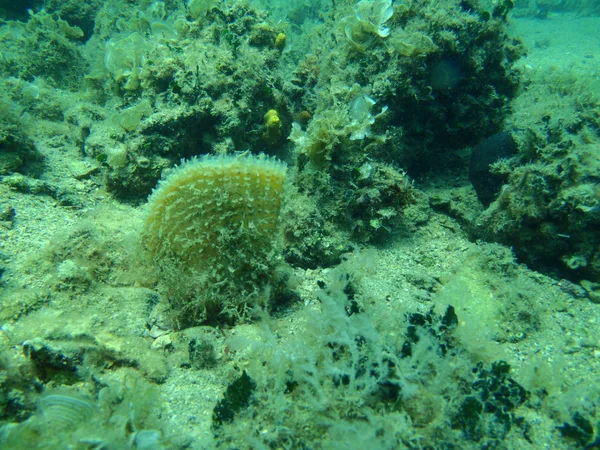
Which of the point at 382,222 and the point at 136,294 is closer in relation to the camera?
the point at 136,294

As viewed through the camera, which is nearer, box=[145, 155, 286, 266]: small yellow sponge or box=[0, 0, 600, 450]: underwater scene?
box=[0, 0, 600, 450]: underwater scene

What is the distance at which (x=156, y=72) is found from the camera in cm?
534

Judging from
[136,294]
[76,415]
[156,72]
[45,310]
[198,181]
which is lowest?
[76,415]

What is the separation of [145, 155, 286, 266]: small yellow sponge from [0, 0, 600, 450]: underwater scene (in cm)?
2

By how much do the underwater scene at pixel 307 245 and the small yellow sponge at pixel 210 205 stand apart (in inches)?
0.9

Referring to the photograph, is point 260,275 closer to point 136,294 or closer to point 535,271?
point 136,294

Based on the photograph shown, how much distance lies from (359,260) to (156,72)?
4482mm

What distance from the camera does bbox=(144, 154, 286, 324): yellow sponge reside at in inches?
129

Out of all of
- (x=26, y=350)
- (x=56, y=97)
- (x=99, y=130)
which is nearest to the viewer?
(x=26, y=350)

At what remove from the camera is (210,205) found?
3.31 m

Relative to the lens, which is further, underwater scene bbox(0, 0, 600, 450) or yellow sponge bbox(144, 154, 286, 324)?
yellow sponge bbox(144, 154, 286, 324)

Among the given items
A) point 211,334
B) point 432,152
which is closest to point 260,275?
point 211,334

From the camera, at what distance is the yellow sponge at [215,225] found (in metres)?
3.29

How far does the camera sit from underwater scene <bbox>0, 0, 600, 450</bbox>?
2.37m
